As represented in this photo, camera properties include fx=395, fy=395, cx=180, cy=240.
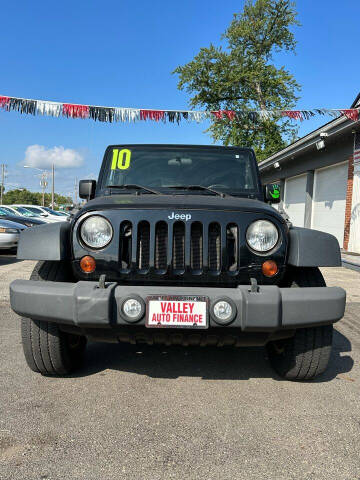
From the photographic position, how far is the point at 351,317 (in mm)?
4785

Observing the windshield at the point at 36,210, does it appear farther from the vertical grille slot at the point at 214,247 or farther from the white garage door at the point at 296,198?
the vertical grille slot at the point at 214,247

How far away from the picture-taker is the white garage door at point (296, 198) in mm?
15352

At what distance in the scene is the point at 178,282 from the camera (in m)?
2.45

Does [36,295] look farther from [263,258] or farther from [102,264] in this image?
[263,258]

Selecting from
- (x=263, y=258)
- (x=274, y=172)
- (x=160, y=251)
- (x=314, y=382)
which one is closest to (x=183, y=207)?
(x=160, y=251)

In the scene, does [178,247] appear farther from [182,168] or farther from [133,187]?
[182,168]

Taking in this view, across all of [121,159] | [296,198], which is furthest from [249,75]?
[121,159]

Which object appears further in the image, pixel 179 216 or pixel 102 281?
pixel 179 216

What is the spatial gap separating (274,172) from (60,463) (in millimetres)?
19595

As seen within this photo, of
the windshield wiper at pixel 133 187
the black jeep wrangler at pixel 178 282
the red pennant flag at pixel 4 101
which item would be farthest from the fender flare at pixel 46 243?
the red pennant flag at pixel 4 101

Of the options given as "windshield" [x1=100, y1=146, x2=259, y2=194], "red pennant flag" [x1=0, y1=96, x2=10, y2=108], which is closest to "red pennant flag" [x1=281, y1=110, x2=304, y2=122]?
"red pennant flag" [x1=0, y1=96, x2=10, y2=108]

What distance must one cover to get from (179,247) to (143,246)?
8.8 inches

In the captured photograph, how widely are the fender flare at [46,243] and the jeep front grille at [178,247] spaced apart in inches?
13.9

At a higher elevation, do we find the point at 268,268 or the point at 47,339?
the point at 268,268
